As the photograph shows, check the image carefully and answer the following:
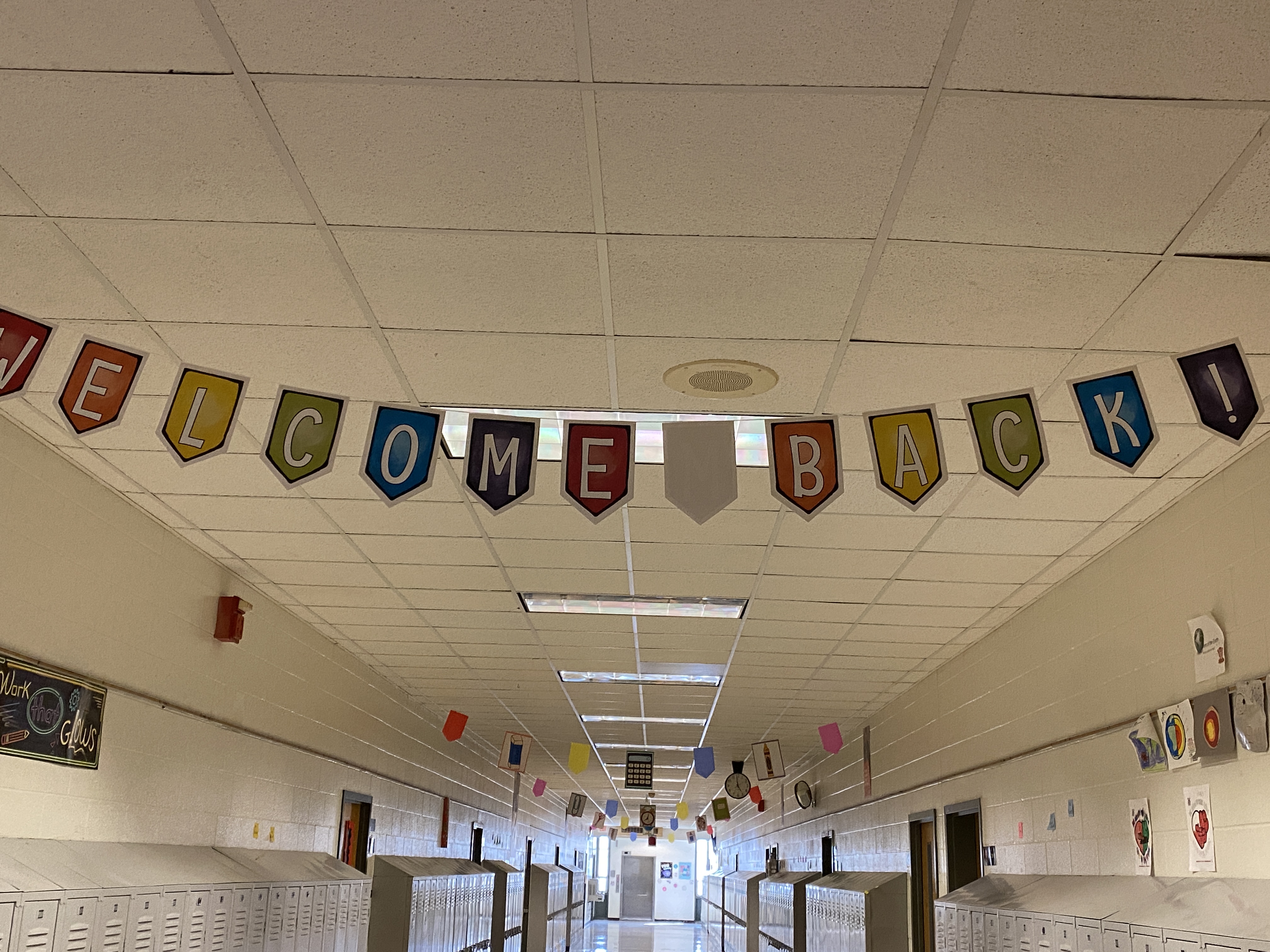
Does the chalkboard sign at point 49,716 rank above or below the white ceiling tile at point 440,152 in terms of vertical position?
below

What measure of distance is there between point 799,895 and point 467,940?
11.4 ft

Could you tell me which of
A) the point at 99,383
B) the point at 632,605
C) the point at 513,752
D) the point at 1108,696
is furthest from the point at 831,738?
the point at 99,383

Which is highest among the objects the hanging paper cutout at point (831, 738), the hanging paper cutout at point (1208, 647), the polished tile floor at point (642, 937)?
the hanging paper cutout at point (831, 738)

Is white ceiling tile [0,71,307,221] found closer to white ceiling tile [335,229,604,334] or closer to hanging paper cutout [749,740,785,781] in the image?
white ceiling tile [335,229,604,334]

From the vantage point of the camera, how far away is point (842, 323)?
10.9 ft

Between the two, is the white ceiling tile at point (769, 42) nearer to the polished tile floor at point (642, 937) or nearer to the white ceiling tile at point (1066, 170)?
the white ceiling tile at point (1066, 170)

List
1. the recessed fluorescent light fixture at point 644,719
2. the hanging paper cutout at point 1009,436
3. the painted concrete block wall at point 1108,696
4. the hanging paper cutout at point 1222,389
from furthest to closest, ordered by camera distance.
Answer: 1. the recessed fluorescent light fixture at point 644,719
2. the painted concrete block wall at point 1108,696
3. the hanging paper cutout at point 1009,436
4. the hanging paper cutout at point 1222,389

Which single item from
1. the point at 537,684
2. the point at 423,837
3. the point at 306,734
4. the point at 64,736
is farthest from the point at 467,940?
the point at 64,736

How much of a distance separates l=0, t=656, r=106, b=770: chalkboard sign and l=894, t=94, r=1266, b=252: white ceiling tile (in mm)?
3486

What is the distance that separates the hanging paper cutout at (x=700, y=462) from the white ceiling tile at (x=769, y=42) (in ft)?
5.08

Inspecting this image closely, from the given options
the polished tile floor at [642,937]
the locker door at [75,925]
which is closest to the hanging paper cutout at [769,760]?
the polished tile floor at [642,937]

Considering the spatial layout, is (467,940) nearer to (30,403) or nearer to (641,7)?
(30,403)

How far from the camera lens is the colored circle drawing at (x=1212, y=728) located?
4102mm

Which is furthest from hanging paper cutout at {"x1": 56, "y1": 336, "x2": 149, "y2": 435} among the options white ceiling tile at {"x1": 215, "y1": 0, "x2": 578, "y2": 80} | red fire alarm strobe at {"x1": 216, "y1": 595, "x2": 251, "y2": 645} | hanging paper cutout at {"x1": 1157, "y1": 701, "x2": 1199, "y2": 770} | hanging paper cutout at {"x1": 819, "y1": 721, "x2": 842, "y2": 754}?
hanging paper cutout at {"x1": 819, "y1": 721, "x2": 842, "y2": 754}
